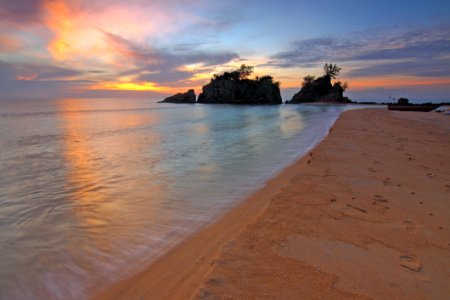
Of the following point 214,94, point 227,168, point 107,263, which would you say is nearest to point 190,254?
point 107,263

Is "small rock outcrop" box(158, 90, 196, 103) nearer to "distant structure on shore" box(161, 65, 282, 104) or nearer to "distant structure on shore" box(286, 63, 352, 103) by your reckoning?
"distant structure on shore" box(161, 65, 282, 104)

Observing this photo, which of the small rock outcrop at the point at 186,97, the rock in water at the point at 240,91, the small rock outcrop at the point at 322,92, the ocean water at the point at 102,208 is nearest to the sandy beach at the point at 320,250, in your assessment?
the ocean water at the point at 102,208

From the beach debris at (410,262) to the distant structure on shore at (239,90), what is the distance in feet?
335

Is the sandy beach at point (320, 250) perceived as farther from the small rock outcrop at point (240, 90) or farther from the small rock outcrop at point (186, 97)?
the small rock outcrop at point (186, 97)

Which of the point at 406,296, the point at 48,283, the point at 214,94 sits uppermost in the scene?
the point at 214,94

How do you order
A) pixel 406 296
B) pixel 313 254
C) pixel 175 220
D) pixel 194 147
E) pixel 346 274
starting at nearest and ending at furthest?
pixel 406 296 < pixel 346 274 < pixel 313 254 < pixel 175 220 < pixel 194 147

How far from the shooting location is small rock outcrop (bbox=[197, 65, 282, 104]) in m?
104

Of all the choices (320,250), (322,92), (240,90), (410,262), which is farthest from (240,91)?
(410,262)

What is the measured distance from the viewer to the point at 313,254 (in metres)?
2.84

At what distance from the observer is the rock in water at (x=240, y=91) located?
10338 cm

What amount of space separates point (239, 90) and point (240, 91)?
546mm

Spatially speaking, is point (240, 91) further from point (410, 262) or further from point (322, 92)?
point (410, 262)

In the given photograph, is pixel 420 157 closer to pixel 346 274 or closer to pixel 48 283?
pixel 346 274

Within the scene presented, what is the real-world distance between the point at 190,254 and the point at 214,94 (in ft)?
342
